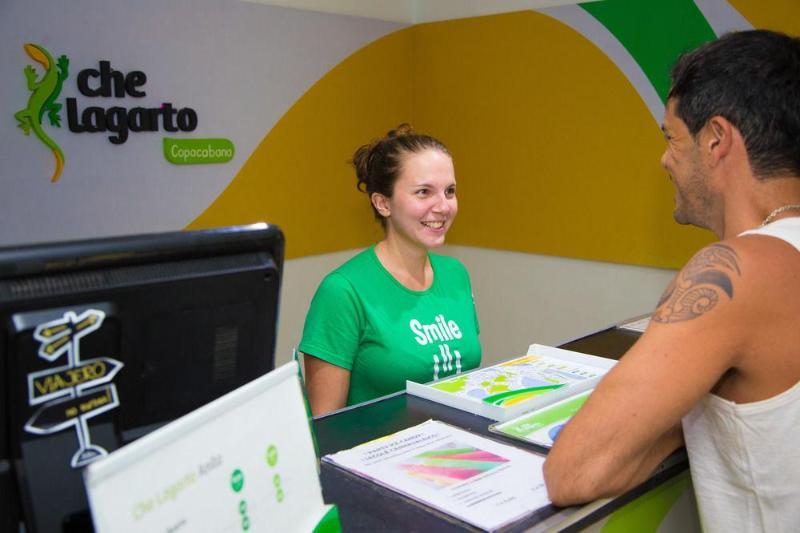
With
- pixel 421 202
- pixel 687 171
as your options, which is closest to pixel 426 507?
pixel 687 171

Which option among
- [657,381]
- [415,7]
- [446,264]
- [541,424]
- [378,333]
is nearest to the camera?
[657,381]

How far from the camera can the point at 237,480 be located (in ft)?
3.02

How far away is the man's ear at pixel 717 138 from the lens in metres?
1.45

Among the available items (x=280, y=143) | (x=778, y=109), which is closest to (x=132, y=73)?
(x=280, y=143)

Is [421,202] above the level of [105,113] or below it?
below

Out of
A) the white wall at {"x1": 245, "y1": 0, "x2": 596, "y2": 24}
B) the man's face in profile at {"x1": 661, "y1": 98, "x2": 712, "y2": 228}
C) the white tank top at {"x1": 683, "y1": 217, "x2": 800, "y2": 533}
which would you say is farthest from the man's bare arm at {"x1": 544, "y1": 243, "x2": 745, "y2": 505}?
the white wall at {"x1": 245, "y1": 0, "x2": 596, "y2": 24}

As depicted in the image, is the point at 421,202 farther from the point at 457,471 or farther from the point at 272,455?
the point at 272,455

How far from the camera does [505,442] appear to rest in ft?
5.31

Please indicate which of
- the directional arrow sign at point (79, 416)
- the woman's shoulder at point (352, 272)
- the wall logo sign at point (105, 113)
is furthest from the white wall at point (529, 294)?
the directional arrow sign at point (79, 416)

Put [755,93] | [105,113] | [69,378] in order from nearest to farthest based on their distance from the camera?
1. [69,378]
2. [755,93]
3. [105,113]

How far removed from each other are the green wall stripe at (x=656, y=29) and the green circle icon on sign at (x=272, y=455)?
9.31 ft

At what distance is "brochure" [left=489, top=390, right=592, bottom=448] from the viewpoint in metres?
1.62

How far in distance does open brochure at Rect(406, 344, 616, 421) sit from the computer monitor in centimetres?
88

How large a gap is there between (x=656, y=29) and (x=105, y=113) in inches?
96.2
